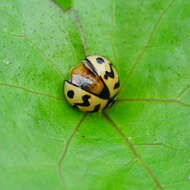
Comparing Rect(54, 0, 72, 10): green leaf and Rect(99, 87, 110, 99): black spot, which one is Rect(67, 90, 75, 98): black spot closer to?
Rect(99, 87, 110, 99): black spot

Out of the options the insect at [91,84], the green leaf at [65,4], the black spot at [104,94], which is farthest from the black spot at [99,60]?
the green leaf at [65,4]

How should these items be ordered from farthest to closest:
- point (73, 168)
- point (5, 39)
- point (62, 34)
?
point (62, 34), point (5, 39), point (73, 168)

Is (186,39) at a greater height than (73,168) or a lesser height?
greater

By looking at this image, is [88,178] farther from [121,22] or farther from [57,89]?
[121,22]

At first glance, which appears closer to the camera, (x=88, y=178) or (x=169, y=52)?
(x=88, y=178)

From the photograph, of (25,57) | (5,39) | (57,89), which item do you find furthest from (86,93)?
(5,39)

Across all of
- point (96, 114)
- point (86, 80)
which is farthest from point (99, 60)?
point (96, 114)

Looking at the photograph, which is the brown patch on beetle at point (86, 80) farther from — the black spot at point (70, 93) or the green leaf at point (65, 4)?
the green leaf at point (65, 4)
